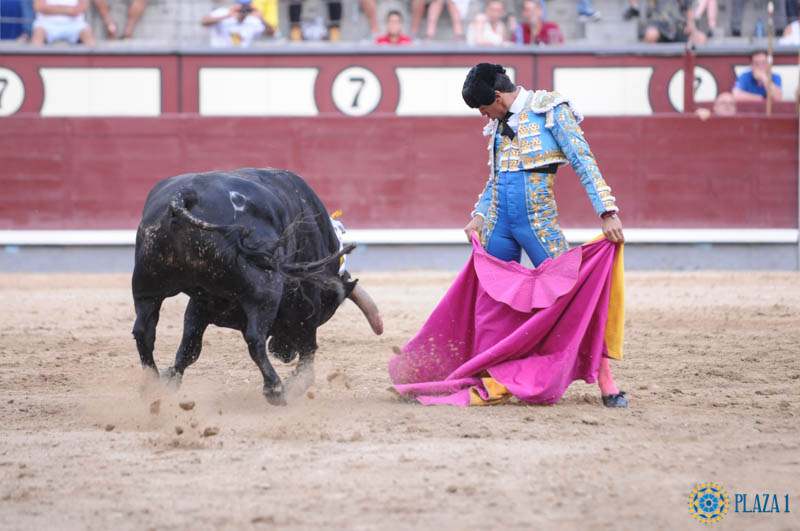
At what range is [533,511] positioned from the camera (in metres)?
2.18

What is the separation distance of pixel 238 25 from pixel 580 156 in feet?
21.0

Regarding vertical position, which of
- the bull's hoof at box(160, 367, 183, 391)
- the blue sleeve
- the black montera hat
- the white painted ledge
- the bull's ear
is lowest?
the white painted ledge

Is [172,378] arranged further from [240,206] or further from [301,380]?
[240,206]

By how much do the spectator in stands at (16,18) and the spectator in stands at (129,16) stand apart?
0.61 meters

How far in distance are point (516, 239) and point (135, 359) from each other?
206cm

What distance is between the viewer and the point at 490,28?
9188 millimetres

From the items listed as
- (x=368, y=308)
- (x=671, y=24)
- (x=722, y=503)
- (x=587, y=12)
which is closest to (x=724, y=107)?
(x=671, y=24)

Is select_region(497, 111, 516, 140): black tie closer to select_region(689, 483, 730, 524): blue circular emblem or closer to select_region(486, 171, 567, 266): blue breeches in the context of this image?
select_region(486, 171, 567, 266): blue breeches

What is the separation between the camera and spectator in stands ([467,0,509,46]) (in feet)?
30.0

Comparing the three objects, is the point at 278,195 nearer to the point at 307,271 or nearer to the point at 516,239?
the point at 307,271

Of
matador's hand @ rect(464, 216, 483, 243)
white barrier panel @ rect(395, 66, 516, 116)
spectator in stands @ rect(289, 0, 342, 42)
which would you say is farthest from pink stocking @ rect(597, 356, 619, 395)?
spectator in stands @ rect(289, 0, 342, 42)

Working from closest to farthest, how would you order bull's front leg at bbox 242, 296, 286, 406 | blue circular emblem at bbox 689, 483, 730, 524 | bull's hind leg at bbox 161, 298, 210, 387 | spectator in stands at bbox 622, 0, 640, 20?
blue circular emblem at bbox 689, 483, 730, 524 → bull's front leg at bbox 242, 296, 286, 406 → bull's hind leg at bbox 161, 298, 210, 387 → spectator in stands at bbox 622, 0, 640, 20

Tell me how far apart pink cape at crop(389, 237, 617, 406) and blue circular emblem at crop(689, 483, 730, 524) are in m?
1.06

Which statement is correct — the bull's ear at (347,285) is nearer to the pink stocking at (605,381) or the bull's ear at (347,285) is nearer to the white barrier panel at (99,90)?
the pink stocking at (605,381)
